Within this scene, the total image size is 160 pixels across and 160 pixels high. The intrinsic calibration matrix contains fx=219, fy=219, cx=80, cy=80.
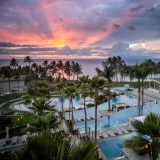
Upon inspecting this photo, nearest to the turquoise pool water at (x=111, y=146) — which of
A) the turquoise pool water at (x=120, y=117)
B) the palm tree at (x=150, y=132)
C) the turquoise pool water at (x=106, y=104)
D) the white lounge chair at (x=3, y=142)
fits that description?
the turquoise pool water at (x=120, y=117)

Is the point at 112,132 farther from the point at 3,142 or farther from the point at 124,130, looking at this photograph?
the point at 3,142

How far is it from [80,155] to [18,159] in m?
1.11

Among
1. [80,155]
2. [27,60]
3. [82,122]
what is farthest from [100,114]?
[27,60]

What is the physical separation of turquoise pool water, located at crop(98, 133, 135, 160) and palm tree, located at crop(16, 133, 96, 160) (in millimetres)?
18627

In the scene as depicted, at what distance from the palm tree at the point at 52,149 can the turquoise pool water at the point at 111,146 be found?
18627mm

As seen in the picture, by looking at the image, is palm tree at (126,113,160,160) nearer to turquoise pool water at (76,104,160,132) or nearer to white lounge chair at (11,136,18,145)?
white lounge chair at (11,136,18,145)

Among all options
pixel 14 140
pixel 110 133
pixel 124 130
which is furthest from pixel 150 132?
pixel 124 130

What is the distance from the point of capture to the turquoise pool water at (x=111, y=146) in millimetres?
22312

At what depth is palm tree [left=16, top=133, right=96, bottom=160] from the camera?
12.3 ft

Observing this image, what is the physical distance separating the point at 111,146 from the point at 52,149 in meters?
21.4

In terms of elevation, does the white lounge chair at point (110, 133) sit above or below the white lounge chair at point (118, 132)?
below

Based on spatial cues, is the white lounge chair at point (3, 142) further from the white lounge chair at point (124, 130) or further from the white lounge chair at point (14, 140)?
the white lounge chair at point (124, 130)

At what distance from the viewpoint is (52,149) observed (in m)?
3.79

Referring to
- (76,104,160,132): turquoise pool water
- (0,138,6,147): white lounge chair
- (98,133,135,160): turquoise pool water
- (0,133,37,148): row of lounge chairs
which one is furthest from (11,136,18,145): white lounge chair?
(76,104,160,132): turquoise pool water
